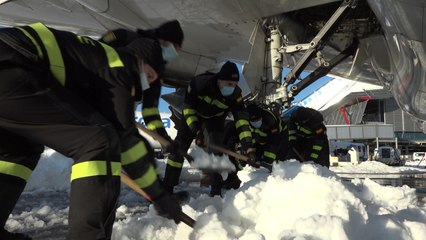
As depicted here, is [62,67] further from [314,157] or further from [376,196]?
[314,157]

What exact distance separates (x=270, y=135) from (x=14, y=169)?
385 centimetres

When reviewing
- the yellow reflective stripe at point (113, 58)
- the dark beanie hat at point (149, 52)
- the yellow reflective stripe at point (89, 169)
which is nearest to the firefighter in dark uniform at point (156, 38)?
the dark beanie hat at point (149, 52)

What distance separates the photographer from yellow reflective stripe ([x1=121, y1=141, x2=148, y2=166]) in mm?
1722

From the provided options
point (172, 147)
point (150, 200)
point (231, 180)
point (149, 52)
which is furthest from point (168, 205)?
point (231, 180)

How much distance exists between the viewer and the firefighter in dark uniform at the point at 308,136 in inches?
232

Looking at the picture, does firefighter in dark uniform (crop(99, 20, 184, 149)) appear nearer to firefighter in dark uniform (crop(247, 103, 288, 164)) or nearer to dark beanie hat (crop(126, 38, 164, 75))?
dark beanie hat (crop(126, 38, 164, 75))

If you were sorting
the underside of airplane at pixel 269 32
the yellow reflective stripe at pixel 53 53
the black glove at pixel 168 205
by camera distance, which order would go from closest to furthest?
the yellow reflective stripe at pixel 53 53
the black glove at pixel 168 205
the underside of airplane at pixel 269 32

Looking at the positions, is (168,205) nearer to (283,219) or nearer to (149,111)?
(283,219)

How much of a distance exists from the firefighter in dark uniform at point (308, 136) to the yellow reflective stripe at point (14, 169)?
4.57 m

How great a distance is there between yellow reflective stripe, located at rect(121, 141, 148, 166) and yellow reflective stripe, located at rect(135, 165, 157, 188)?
8 cm

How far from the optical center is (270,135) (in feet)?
17.4

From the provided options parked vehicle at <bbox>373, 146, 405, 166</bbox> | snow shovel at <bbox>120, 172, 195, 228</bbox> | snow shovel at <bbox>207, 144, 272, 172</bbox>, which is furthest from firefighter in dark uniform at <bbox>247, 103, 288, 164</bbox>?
parked vehicle at <bbox>373, 146, 405, 166</bbox>

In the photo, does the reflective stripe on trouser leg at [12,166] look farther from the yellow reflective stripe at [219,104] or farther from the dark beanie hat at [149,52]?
the yellow reflective stripe at [219,104]

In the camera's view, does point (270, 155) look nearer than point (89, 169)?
No
